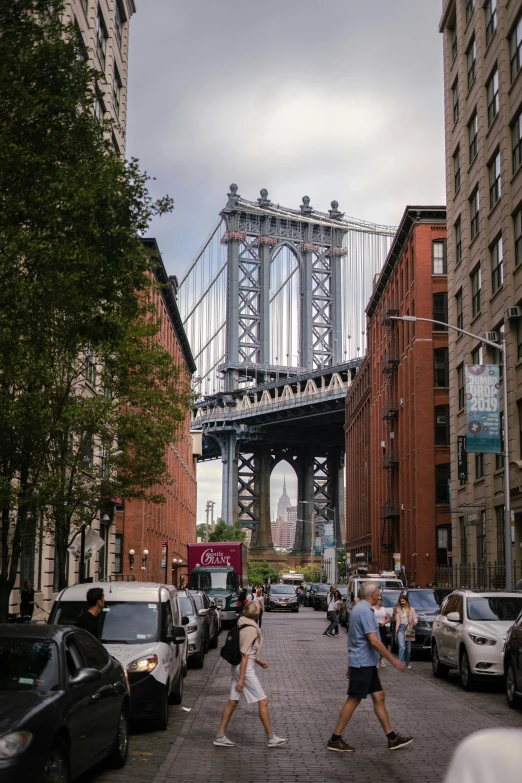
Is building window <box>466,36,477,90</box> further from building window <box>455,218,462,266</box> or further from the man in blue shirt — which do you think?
the man in blue shirt

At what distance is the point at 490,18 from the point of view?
39906mm

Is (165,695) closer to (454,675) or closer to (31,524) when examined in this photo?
(454,675)

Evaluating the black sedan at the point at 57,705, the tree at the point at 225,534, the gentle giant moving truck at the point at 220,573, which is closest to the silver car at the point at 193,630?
the black sedan at the point at 57,705

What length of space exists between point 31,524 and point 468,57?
29782 mm

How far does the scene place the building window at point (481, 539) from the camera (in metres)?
39.0

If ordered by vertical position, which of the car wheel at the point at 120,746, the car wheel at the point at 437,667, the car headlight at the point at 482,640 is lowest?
the car wheel at the point at 437,667

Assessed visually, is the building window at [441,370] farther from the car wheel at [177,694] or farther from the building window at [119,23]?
the car wheel at [177,694]

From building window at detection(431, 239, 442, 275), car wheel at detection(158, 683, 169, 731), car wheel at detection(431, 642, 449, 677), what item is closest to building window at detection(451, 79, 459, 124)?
building window at detection(431, 239, 442, 275)

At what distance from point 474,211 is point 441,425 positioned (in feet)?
61.8

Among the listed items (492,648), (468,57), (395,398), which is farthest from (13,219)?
(395,398)

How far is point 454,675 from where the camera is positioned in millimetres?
21000

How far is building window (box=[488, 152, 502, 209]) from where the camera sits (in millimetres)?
37344

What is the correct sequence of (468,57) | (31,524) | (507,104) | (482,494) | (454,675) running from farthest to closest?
1. (468,57)
2. (482,494)
3. (507,104)
4. (31,524)
5. (454,675)

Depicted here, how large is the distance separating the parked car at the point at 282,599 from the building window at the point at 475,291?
96.6 feet
